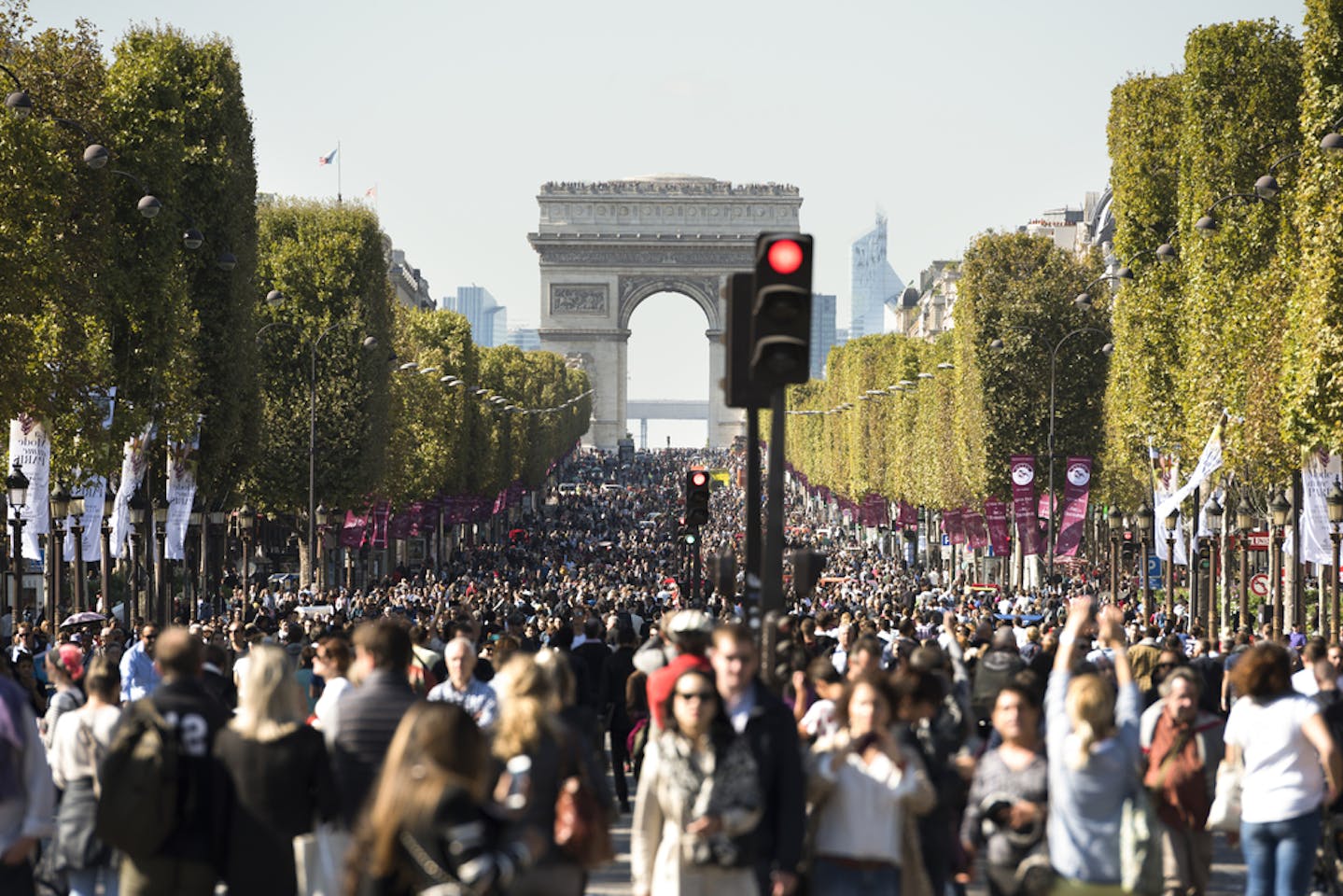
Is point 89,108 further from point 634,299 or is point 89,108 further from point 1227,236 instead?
point 634,299

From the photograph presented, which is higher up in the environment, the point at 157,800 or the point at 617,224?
the point at 617,224

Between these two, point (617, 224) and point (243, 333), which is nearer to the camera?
point (243, 333)

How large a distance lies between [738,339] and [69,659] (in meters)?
6.44

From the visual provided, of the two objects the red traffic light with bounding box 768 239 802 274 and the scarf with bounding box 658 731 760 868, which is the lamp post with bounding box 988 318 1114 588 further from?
the scarf with bounding box 658 731 760 868

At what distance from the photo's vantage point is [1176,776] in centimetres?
1354

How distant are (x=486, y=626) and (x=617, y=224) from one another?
152 m

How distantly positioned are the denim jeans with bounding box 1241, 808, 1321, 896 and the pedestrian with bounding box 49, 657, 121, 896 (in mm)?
→ 5731

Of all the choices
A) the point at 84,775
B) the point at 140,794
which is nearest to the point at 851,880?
the point at 140,794

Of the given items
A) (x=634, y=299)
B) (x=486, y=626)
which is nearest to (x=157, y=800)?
(x=486, y=626)

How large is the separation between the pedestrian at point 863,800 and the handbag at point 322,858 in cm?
225

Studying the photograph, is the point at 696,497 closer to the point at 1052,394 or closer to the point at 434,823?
the point at 434,823

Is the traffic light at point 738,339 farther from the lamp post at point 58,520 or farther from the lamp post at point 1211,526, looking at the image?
the lamp post at point 1211,526

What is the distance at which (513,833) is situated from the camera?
802 centimetres

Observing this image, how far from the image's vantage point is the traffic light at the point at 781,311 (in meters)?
11.9
